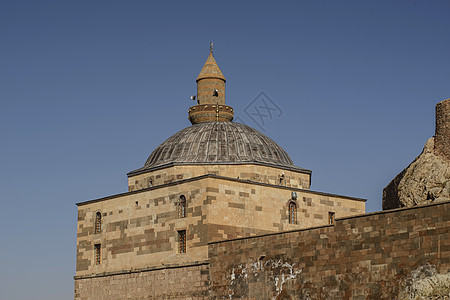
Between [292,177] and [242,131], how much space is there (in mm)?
4109

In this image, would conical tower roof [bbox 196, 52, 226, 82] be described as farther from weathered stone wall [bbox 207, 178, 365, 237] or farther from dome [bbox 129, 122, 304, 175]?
weathered stone wall [bbox 207, 178, 365, 237]

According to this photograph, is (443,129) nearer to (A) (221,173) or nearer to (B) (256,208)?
(B) (256,208)

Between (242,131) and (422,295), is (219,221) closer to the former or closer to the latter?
(242,131)

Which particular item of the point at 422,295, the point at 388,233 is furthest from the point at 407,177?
the point at 422,295

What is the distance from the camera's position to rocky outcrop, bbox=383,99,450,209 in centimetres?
2809

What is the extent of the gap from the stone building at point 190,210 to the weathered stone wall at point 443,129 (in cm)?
885

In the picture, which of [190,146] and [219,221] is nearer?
[219,221]

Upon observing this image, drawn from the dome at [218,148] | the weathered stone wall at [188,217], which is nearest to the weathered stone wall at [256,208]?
the weathered stone wall at [188,217]

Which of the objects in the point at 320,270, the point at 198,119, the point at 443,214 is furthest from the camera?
the point at 198,119

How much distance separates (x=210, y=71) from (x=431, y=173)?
A: 2216 cm

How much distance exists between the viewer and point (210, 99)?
4738cm

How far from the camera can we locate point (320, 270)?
2959 cm

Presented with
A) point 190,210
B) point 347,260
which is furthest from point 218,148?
point 347,260

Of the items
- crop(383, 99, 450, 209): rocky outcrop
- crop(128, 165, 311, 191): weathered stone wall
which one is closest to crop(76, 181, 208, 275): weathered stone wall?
crop(128, 165, 311, 191): weathered stone wall
